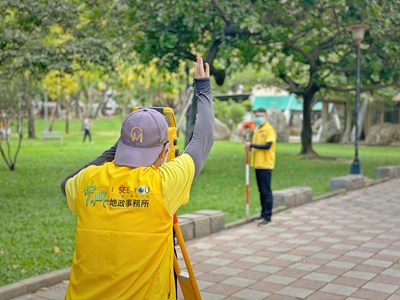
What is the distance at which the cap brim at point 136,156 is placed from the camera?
258 cm

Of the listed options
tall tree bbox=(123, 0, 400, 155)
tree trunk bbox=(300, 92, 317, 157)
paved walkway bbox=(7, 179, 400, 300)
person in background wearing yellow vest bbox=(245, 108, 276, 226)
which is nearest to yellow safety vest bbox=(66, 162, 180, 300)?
paved walkway bbox=(7, 179, 400, 300)

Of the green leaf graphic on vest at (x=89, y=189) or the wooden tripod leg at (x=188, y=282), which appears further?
the wooden tripod leg at (x=188, y=282)

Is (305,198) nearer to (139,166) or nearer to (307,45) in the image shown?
(307,45)

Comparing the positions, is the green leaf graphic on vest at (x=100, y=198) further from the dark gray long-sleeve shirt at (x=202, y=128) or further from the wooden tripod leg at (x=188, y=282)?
the wooden tripod leg at (x=188, y=282)

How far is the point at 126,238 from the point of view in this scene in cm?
251

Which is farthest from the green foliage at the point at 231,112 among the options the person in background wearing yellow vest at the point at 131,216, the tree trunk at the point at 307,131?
the person in background wearing yellow vest at the point at 131,216

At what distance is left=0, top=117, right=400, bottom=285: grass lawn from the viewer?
6.58m

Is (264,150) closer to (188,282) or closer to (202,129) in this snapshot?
(188,282)

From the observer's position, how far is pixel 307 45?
16.6 metres

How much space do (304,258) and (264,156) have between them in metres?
2.31

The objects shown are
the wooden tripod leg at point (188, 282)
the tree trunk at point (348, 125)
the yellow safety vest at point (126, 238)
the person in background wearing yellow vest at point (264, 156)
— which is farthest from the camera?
the tree trunk at point (348, 125)

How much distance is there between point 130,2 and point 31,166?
243 inches

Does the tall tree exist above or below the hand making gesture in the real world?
above

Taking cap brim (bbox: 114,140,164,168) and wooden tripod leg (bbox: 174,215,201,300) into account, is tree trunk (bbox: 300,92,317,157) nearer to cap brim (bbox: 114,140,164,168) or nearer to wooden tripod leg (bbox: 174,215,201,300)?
wooden tripod leg (bbox: 174,215,201,300)
